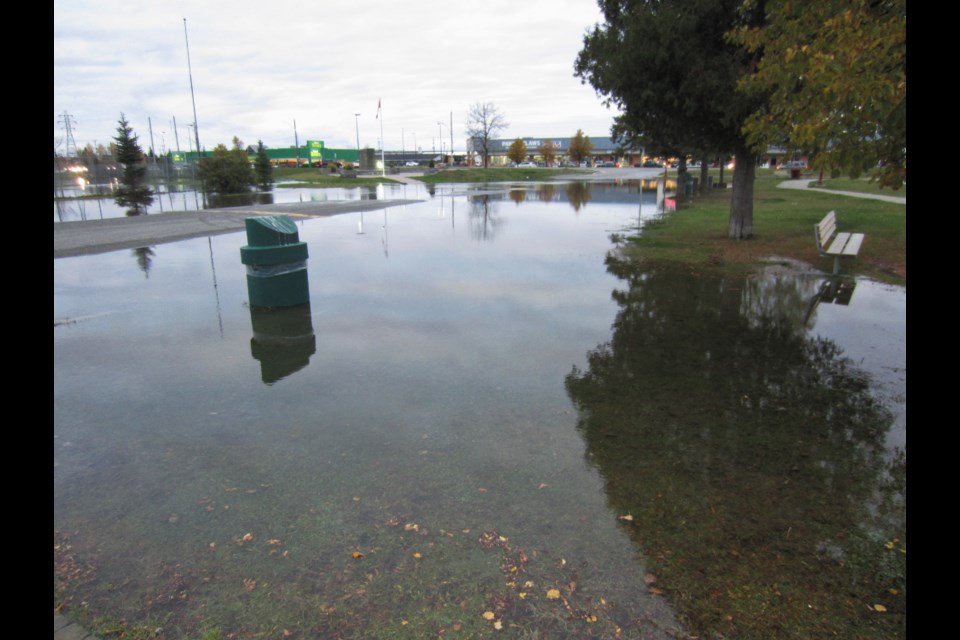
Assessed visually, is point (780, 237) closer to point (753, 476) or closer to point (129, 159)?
point (753, 476)

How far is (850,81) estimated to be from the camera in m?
5.10

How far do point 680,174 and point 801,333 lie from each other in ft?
101

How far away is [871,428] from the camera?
498 cm

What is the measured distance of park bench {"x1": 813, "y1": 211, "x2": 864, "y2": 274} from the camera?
11.2 meters

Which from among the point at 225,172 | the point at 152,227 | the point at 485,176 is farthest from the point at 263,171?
the point at 152,227

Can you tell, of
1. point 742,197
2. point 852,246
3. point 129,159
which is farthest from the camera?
point 129,159

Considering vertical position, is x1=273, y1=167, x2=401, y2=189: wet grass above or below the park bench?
above

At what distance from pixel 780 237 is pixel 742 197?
1.75 metres

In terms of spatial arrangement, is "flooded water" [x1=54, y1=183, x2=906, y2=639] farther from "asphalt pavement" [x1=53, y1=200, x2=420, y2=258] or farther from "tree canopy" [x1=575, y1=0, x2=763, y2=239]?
"asphalt pavement" [x1=53, y1=200, x2=420, y2=258]

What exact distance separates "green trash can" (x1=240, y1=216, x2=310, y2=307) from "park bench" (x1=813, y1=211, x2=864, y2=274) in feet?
32.2

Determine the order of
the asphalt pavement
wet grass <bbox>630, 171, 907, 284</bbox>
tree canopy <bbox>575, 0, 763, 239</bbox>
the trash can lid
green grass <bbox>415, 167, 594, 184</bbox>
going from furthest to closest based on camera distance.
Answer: green grass <bbox>415, 167, 594, 184</bbox>
the asphalt pavement
wet grass <bbox>630, 171, 907, 284</bbox>
tree canopy <bbox>575, 0, 763, 239</bbox>
the trash can lid

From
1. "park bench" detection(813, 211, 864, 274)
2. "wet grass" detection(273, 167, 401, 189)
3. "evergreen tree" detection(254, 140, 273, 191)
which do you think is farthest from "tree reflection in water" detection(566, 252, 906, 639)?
"wet grass" detection(273, 167, 401, 189)

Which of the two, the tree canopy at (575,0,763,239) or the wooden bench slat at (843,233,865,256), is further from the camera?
the tree canopy at (575,0,763,239)
